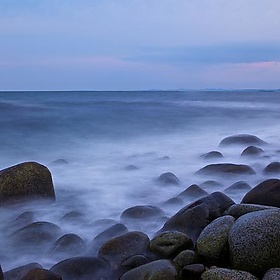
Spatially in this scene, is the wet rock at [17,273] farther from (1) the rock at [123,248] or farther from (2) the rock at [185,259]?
(2) the rock at [185,259]

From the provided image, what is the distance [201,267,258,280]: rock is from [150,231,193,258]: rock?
530mm

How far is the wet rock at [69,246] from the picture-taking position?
4004mm

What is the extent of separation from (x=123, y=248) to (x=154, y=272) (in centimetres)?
69

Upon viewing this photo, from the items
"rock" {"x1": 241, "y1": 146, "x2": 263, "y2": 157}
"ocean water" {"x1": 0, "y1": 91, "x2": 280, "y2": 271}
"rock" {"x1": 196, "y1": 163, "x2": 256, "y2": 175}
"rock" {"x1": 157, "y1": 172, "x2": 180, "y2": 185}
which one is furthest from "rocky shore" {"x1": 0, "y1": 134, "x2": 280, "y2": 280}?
"rock" {"x1": 241, "y1": 146, "x2": 263, "y2": 157}

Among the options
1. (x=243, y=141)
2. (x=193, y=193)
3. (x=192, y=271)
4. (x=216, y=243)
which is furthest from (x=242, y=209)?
(x=243, y=141)

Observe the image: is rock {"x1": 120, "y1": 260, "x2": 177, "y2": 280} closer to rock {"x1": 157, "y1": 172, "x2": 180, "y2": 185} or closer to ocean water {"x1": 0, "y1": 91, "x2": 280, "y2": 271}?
ocean water {"x1": 0, "y1": 91, "x2": 280, "y2": 271}

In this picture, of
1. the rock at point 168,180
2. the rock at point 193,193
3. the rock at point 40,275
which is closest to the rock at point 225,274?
the rock at point 40,275

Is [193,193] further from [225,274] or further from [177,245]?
[225,274]

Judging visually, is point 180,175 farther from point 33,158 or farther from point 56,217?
point 33,158

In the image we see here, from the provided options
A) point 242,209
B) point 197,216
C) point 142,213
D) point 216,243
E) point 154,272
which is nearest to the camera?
point 154,272

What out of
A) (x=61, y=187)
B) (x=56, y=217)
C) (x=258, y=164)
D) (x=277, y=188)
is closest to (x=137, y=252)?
(x=277, y=188)

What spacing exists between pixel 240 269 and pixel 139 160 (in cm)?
655

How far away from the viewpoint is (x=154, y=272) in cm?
308

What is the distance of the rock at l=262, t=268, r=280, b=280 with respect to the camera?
2.72m
